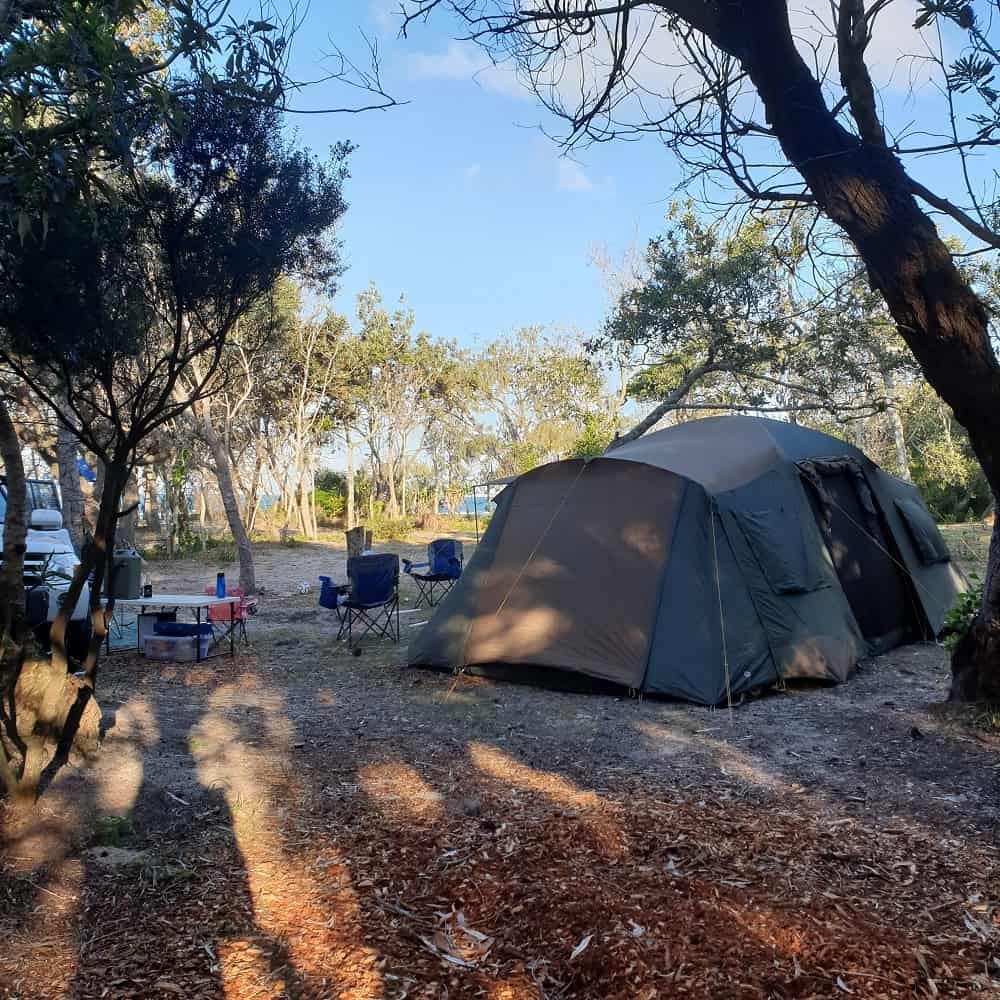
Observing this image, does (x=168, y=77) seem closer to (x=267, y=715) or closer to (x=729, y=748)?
(x=267, y=715)

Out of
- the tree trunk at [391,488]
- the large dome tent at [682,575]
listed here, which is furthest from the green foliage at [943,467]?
the tree trunk at [391,488]

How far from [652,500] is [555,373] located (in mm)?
22139

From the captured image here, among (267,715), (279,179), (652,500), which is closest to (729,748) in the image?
(652,500)

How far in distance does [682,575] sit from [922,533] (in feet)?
11.4

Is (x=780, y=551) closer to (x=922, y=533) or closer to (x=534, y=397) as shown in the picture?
(x=922, y=533)

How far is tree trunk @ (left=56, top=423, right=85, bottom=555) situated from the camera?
1097 cm

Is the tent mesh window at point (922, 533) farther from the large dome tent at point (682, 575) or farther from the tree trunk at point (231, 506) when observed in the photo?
the tree trunk at point (231, 506)

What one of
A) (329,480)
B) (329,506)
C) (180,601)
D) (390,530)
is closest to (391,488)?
(329,506)

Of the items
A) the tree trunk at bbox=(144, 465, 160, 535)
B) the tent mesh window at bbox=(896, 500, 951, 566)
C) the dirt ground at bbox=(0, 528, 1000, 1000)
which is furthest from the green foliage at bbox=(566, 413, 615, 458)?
the dirt ground at bbox=(0, 528, 1000, 1000)

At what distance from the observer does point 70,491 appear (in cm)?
1130

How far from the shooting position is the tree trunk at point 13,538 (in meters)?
3.84

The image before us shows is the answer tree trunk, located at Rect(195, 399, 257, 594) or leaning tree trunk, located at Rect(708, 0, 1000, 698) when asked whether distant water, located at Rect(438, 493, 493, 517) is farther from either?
leaning tree trunk, located at Rect(708, 0, 1000, 698)

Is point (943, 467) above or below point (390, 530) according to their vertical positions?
above

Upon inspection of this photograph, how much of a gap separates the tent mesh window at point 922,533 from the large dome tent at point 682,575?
51cm
